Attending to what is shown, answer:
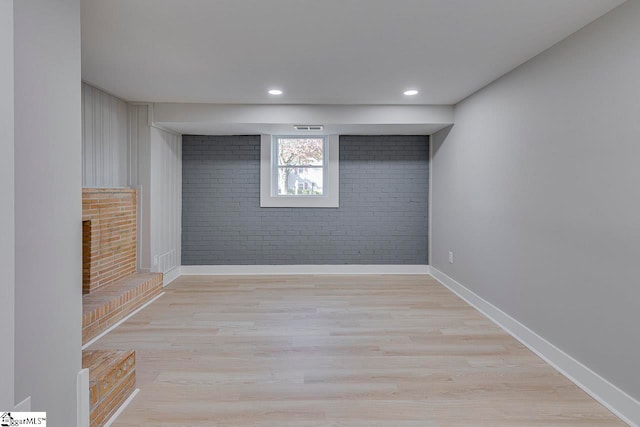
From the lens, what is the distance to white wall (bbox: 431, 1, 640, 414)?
6.77ft

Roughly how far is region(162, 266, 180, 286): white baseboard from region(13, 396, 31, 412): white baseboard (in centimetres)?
343

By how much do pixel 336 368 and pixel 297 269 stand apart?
3.08 meters

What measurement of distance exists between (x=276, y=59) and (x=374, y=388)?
2.53m

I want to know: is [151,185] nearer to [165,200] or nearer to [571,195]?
[165,200]

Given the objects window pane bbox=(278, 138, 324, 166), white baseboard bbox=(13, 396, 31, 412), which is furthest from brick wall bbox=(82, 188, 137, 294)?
white baseboard bbox=(13, 396, 31, 412)

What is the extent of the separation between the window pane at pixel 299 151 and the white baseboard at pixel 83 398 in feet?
13.8

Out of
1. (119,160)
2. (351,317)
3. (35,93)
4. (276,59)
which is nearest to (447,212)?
(351,317)

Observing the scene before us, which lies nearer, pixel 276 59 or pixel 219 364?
pixel 219 364

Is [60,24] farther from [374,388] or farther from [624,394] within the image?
[624,394]

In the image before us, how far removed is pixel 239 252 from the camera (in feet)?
18.3

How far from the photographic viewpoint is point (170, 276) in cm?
513

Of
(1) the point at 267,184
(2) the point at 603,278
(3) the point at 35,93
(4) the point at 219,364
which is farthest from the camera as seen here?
(1) the point at 267,184

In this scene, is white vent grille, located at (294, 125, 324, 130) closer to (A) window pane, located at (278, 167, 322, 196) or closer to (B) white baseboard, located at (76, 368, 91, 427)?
(A) window pane, located at (278, 167, 322, 196)
